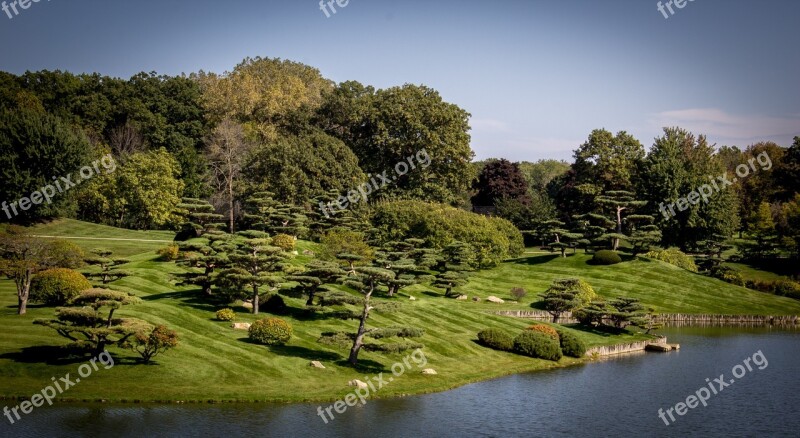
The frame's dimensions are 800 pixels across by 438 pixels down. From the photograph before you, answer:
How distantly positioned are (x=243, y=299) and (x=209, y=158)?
6550 centimetres

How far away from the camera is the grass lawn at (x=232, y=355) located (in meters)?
39.6

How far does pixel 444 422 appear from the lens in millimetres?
39219

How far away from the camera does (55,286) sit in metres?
48.8

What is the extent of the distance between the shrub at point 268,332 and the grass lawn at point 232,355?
0.73 meters

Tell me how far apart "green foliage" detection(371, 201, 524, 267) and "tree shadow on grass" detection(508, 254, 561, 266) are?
525 cm

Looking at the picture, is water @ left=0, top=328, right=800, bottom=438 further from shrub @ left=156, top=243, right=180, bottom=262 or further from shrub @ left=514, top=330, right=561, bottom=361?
shrub @ left=156, top=243, right=180, bottom=262

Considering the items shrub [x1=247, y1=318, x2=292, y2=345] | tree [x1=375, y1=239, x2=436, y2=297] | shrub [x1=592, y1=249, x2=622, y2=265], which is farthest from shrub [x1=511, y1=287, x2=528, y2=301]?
shrub [x1=247, y1=318, x2=292, y2=345]

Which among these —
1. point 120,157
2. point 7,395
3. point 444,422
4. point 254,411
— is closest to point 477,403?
point 444,422

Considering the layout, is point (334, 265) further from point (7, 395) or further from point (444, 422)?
point (7, 395)

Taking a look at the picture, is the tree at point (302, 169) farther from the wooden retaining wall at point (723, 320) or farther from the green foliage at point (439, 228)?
the wooden retaining wall at point (723, 320)

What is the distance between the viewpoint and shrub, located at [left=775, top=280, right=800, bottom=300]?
94688 mm

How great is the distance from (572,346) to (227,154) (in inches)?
2370

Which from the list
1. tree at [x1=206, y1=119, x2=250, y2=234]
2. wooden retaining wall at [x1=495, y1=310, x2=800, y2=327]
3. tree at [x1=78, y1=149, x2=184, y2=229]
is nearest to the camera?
wooden retaining wall at [x1=495, y1=310, x2=800, y2=327]

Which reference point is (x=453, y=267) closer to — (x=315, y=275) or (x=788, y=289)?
(x=315, y=275)
